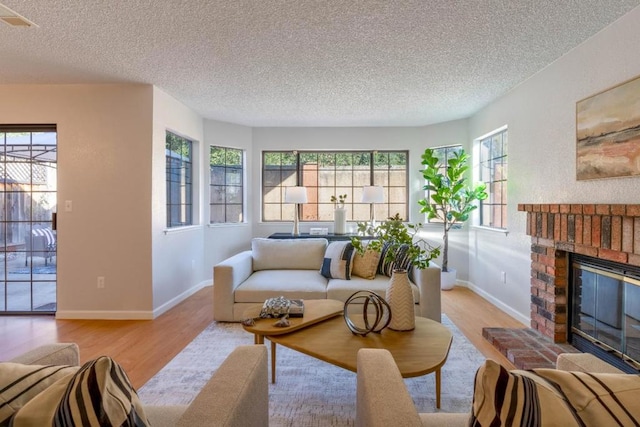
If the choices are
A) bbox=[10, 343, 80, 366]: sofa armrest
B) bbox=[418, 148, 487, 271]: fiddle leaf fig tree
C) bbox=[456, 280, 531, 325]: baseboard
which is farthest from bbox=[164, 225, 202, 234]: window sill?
bbox=[456, 280, 531, 325]: baseboard

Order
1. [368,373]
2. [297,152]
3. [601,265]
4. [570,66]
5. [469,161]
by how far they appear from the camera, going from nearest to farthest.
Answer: [368,373] → [601,265] → [570,66] → [469,161] → [297,152]

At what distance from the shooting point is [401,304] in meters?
2.16

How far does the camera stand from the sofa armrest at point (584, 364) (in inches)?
44.5

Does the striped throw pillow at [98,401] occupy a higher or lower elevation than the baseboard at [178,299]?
higher

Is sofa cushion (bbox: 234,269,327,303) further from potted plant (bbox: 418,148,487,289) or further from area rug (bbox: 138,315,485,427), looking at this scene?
potted plant (bbox: 418,148,487,289)

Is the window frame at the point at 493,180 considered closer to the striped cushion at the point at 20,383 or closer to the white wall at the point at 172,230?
the white wall at the point at 172,230

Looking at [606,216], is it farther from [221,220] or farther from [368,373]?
[221,220]

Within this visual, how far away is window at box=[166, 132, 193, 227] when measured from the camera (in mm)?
4316

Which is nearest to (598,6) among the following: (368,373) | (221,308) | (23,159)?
(368,373)

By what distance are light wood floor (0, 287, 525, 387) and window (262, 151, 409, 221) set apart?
2051 millimetres

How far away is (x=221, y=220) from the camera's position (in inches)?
210

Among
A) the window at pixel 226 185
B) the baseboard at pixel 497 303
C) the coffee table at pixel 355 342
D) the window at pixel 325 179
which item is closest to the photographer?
the coffee table at pixel 355 342

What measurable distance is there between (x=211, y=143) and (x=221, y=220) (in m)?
1.16

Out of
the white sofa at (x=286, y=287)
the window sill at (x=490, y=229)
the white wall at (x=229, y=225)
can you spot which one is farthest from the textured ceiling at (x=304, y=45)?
the white sofa at (x=286, y=287)
